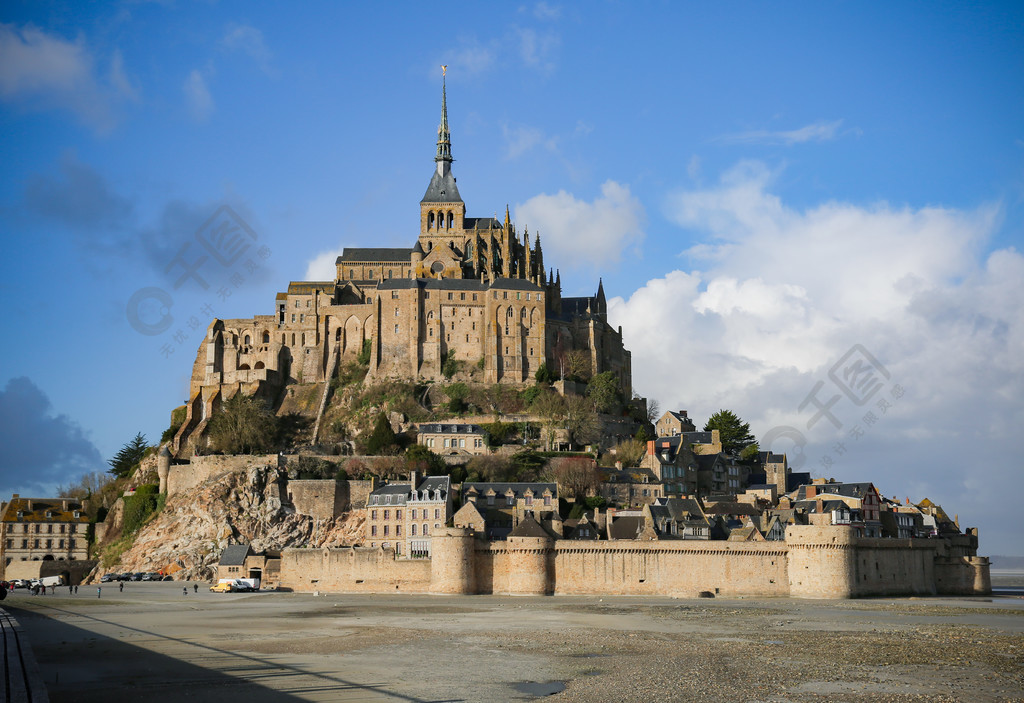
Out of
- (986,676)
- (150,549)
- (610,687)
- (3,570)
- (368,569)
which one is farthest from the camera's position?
(3,570)

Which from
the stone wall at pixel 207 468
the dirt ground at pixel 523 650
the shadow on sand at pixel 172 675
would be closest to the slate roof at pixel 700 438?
the dirt ground at pixel 523 650

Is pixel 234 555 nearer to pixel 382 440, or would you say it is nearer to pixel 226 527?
pixel 226 527

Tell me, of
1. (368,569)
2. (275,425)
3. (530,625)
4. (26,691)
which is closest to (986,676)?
(530,625)

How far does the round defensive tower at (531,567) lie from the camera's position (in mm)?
56812

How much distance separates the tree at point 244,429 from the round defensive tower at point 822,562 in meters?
37.9

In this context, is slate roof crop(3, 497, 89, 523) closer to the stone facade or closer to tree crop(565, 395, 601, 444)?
the stone facade

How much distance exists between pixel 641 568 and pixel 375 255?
48.1 meters

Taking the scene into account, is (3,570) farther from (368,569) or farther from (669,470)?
(669,470)

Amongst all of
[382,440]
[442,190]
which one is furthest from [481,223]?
[382,440]

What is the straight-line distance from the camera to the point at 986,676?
30.8 metres

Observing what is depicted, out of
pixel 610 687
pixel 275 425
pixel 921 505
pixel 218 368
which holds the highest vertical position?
pixel 218 368

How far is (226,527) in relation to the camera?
6794 cm

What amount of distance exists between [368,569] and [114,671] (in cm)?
2904

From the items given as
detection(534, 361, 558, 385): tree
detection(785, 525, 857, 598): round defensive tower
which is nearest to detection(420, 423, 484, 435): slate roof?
detection(534, 361, 558, 385): tree
